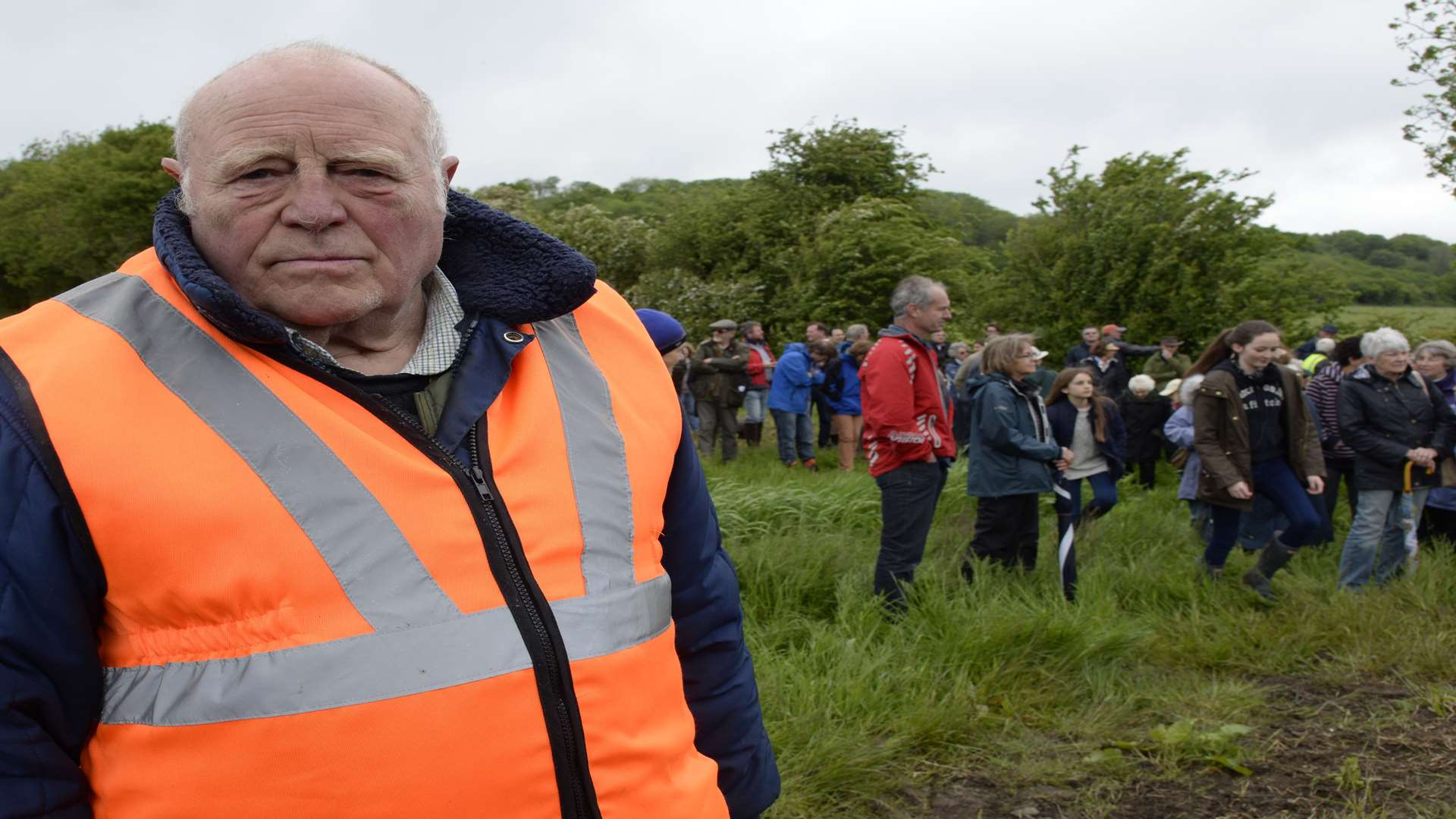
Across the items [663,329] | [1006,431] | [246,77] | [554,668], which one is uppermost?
[246,77]

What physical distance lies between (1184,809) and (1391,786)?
0.83 metres

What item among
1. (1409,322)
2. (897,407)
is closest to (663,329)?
(897,407)

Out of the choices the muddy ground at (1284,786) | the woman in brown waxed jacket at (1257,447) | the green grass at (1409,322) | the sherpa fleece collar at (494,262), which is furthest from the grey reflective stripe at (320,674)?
the green grass at (1409,322)

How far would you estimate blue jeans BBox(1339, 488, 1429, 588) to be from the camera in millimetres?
6477

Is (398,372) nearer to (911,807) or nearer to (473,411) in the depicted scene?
(473,411)

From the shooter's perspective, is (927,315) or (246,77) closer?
(246,77)

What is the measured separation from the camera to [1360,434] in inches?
260

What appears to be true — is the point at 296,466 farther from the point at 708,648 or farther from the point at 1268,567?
the point at 1268,567

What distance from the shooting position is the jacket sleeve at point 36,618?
112 centimetres

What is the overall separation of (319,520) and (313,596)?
83 mm

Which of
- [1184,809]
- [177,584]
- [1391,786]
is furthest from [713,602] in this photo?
[1391,786]

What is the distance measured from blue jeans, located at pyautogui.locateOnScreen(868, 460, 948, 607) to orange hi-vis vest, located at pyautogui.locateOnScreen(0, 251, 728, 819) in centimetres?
443

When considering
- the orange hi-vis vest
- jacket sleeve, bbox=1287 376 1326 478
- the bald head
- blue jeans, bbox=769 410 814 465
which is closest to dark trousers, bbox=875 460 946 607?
jacket sleeve, bbox=1287 376 1326 478

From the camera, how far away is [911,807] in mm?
3746
